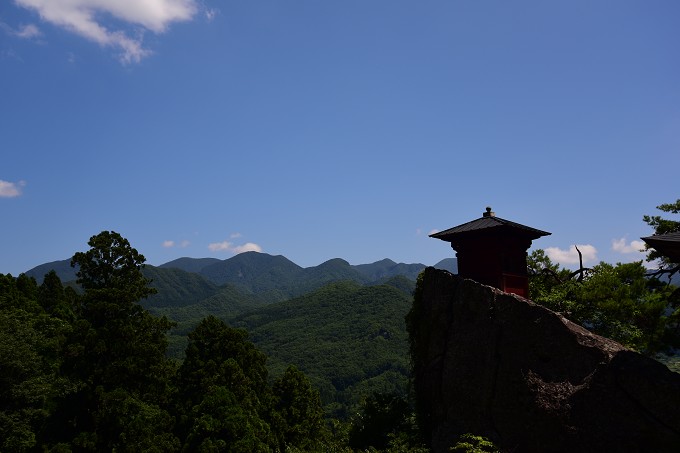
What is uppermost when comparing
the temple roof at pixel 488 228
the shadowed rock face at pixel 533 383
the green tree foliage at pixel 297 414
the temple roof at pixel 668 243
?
the temple roof at pixel 488 228

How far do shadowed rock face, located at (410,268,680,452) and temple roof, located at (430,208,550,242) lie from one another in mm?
1615

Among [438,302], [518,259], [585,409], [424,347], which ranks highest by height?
[518,259]

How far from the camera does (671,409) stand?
34.5 ft

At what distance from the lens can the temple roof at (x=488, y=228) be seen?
1590cm

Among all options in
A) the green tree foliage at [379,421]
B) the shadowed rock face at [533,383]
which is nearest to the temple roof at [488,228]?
the shadowed rock face at [533,383]

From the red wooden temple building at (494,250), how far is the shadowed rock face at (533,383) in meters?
1.18

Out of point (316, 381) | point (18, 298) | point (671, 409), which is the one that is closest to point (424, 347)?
point (671, 409)

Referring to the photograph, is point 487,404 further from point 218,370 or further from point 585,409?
point 218,370

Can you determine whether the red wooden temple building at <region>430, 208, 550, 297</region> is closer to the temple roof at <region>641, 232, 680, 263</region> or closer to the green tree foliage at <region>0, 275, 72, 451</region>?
the temple roof at <region>641, 232, 680, 263</region>

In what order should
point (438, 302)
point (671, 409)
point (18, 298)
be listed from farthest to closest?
point (18, 298), point (438, 302), point (671, 409)

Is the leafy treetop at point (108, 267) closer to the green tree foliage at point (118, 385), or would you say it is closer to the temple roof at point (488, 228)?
the green tree foliage at point (118, 385)

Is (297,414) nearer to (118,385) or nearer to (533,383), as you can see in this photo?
(118,385)

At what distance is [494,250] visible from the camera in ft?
53.3

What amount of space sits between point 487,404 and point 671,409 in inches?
172
